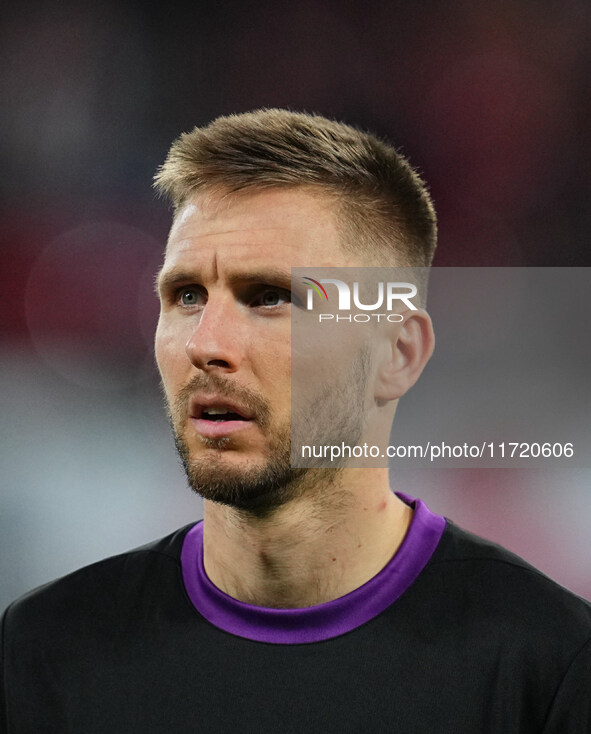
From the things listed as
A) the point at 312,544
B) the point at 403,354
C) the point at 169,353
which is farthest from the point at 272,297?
the point at 312,544

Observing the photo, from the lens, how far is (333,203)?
5.52 feet

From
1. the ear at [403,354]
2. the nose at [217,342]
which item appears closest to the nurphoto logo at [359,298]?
the ear at [403,354]

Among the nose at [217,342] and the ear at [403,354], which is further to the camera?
the ear at [403,354]

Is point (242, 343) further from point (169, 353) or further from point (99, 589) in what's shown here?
point (99, 589)

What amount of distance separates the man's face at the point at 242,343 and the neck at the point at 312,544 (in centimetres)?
8

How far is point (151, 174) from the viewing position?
335 centimetres

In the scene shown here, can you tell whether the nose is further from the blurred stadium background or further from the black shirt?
the blurred stadium background

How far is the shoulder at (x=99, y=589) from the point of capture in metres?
1.86

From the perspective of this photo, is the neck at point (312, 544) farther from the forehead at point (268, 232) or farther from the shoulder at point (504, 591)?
the forehead at point (268, 232)

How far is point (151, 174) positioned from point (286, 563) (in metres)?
2.14

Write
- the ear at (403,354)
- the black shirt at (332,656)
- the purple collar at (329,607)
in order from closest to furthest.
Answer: the black shirt at (332,656), the purple collar at (329,607), the ear at (403,354)

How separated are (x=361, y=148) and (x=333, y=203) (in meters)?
0.18

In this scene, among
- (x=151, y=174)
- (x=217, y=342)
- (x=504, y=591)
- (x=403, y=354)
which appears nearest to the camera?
(x=217, y=342)

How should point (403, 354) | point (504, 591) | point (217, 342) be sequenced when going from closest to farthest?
point (217, 342)
point (504, 591)
point (403, 354)
